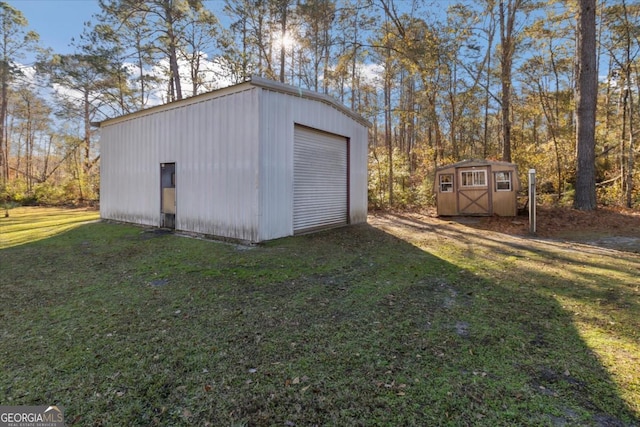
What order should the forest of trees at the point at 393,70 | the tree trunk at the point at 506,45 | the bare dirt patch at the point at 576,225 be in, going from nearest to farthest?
the bare dirt patch at the point at 576,225 → the tree trunk at the point at 506,45 → the forest of trees at the point at 393,70

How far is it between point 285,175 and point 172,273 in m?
3.09

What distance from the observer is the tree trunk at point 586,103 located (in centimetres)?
854

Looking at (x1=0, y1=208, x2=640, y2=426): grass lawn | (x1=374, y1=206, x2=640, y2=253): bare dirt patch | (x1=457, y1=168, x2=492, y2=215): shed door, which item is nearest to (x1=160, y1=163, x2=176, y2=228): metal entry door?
(x1=0, y1=208, x2=640, y2=426): grass lawn

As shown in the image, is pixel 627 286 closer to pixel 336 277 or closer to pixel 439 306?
pixel 439 306

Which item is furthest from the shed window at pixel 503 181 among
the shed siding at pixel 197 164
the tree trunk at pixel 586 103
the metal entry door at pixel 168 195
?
the metal entry door at pixel 168 195

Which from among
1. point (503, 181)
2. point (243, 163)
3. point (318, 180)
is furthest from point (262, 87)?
point (503, 181)

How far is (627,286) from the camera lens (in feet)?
11.9

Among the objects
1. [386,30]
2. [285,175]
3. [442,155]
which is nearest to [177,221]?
[285,175]

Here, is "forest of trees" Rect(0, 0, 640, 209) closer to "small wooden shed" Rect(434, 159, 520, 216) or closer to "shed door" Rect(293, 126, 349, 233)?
"small wooden shed" Rect(434, 159, 520, 216)

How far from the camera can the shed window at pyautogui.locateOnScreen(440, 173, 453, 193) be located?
32.4 ft

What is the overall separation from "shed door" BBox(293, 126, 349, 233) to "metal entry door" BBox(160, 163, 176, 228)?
3.13 metres

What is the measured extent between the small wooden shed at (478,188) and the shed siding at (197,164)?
6.63m
